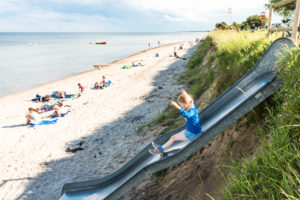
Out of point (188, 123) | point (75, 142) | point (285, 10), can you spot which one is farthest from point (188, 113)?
point (285, 10)

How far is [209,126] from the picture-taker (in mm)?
4426

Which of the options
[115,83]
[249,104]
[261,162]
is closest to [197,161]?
[249,104]

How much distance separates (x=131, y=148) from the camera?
8.20 m

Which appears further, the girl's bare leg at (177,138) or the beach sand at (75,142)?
the beach sand at (75,142)

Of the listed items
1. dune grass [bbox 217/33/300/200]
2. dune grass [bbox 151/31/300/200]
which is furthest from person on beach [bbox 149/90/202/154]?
dune grass [bbox 217/33/300/200]

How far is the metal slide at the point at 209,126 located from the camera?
3.56 m

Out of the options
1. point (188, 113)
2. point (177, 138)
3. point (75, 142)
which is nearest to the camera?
point (188, 113)

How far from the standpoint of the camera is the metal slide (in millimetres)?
3562

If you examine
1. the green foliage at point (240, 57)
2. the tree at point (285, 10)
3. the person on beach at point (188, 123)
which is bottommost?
the person on beach at point (188, 123)

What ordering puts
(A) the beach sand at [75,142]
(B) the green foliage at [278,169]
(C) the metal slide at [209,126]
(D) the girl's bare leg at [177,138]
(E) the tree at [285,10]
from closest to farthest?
(B) the green foliage at [278,169] < (C) the metal slide at [209,126] < (D) the girl's bare leg at [177,138] < (A) the beach sand at [75,142] < (E) the tree at [285,10]

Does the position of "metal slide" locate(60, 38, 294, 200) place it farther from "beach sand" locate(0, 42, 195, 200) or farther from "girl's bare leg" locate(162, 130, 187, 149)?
"beach sand" locate(0, 42, 195, 200)

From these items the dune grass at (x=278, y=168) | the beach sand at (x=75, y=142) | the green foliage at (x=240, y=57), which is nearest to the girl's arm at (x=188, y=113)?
the dune grass at (x=278, y=168)

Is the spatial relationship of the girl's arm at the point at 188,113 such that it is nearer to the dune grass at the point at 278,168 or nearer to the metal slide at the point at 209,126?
the metal slide at the point at 209,126

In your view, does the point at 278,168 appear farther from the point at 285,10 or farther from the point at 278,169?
the point at 285,10
